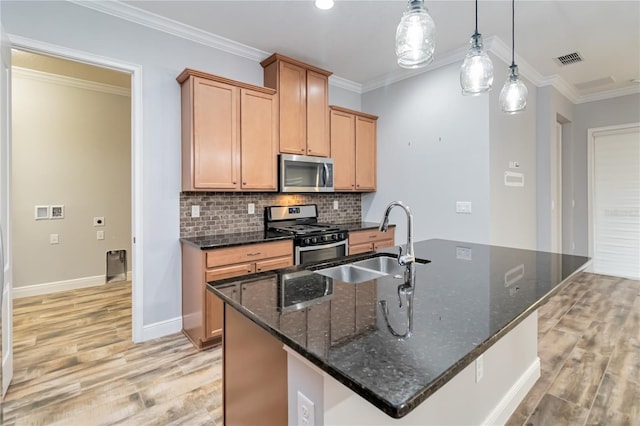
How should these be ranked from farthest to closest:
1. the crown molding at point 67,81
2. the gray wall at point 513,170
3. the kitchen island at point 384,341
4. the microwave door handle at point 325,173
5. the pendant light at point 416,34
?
1. the crown molding at point 67,81
2. the microwave door handle at point 325,173
3. the gray wall at point 513,170
4. the pendant light at point 416,34
5. the kitchen island at point 384,341

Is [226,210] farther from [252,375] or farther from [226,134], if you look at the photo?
[252,375]

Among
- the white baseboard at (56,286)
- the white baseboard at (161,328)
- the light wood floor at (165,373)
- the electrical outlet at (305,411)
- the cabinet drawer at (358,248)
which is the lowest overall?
the light wood floor at (165,373)

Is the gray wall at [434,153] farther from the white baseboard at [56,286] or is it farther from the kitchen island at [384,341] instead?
the white baseboard at [56,286]

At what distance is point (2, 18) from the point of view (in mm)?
2256

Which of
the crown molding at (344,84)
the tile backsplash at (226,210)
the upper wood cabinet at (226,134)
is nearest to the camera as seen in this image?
the upper wood cabinet at (226,134)

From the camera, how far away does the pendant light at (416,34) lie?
145 centimetres

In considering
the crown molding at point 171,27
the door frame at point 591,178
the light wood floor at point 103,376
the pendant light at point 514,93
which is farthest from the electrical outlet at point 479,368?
the door frame at point 591,178

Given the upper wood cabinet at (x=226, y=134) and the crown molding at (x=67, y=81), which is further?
the crown molding at (x=67, y=81)

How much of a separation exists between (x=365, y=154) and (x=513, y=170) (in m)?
1.78

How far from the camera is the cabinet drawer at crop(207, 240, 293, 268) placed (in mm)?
2643

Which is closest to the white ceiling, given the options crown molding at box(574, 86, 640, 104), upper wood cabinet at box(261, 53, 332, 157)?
upper wood cabinet at box(261, 53, 332, 157)

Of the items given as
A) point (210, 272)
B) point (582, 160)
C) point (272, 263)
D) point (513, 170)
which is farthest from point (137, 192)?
point (582, 160)

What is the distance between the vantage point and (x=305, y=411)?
0.96 metres

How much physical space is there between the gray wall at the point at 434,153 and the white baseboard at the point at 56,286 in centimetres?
407
